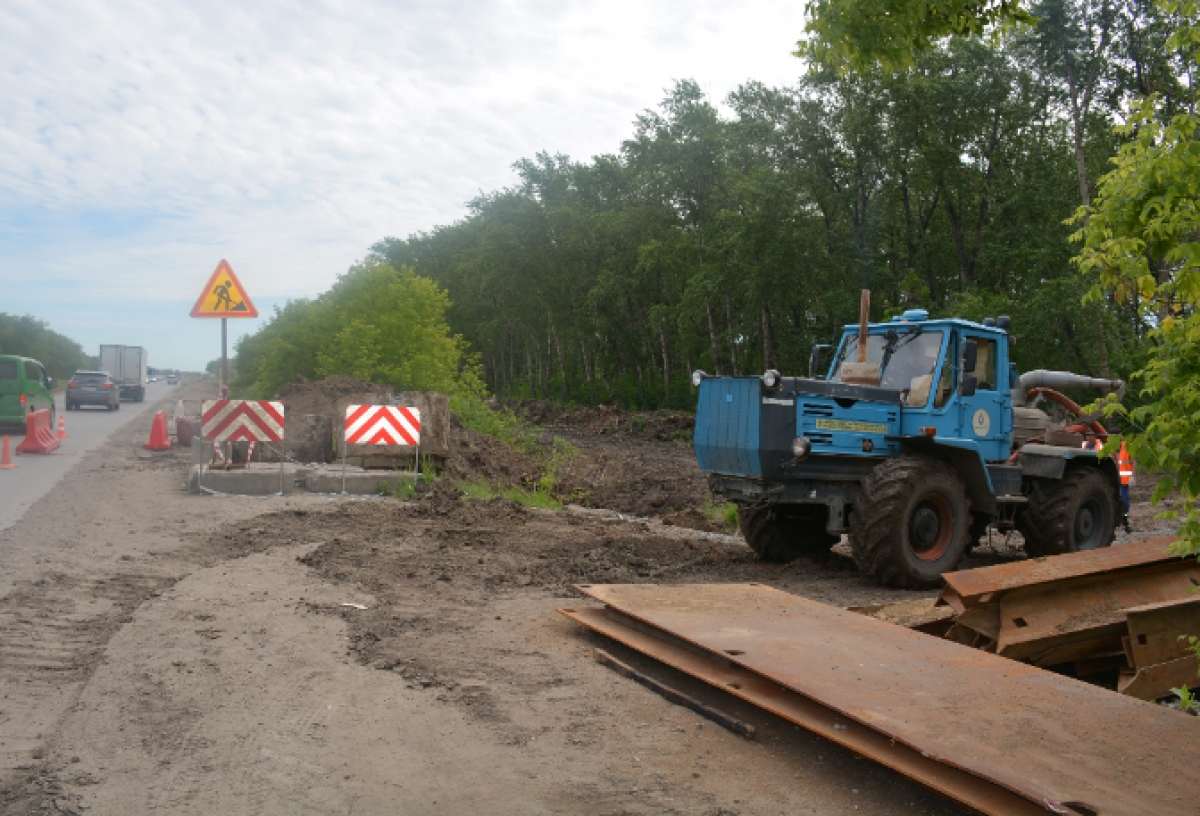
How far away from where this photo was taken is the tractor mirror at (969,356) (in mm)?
9977

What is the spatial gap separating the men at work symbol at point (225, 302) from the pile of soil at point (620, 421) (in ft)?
67.8

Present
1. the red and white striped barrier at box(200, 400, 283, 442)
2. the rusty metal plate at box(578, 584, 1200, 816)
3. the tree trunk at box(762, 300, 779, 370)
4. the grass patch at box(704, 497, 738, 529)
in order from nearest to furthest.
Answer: the rusty metal plate at box(578, 584, 1200, 816)
the red and white striped barrier at box(200, 400, 283, 442)
the grass patch at box(704, 497, 738, 529)
the tree trunk at box(762, 300, 779, 370)

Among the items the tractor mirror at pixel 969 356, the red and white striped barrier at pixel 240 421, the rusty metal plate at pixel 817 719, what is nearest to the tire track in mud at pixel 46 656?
the rusty metal plate at pixel 817 719

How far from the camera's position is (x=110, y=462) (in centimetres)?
1864

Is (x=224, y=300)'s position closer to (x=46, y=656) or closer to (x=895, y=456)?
(x=46, y=656)

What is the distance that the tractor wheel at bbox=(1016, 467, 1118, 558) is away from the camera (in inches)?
444

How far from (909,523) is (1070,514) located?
111 inches

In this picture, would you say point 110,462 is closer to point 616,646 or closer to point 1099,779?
point 616,646

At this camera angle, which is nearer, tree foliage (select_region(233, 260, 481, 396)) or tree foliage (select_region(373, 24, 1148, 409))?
tree foliage (select_region(233, 260, 481, 396))

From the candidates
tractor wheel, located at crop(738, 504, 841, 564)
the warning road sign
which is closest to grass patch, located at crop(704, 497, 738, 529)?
tractor wheel, located at crop(738, 504, 841, 564)

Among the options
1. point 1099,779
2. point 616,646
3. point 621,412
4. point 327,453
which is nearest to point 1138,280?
point 1099,779

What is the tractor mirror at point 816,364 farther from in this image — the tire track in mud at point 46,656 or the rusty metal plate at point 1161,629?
the tire track in mud at point 46,656

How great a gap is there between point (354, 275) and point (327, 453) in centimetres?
1392

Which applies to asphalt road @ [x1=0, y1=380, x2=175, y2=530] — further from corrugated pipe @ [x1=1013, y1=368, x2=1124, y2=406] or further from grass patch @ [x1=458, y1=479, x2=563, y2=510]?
corrugated pipe @ [x1=1013, y1=368, x2=1124, y2=406]
